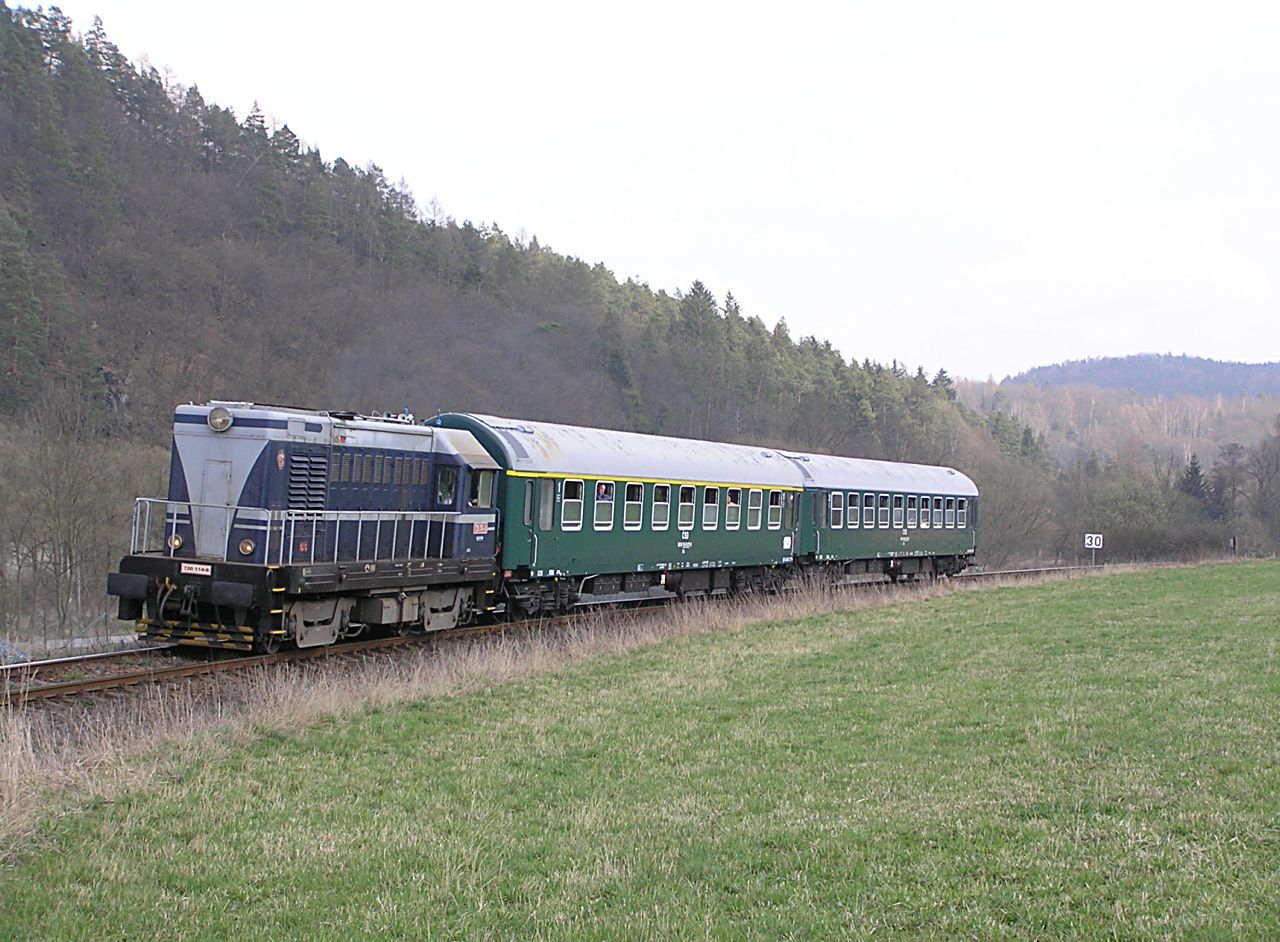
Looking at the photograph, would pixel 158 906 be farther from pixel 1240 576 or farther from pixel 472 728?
pixel 1240 576

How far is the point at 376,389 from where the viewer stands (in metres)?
56.8

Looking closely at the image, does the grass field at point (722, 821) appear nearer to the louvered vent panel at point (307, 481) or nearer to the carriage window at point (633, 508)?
the louvered vent panel at point (307, 481)

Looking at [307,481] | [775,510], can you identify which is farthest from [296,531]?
[775,510]

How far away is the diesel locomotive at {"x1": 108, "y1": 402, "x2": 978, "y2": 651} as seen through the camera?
1577cm

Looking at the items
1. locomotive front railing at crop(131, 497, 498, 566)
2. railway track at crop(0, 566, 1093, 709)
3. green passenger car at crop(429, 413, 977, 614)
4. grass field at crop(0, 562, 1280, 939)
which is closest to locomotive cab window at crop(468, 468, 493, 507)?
green passenger car at crop(429, 413, 977, 614)

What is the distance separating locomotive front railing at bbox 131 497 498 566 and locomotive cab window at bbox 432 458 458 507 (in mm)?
555

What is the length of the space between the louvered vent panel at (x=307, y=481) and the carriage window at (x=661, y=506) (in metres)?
8.64

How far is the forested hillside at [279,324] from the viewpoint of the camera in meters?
47.3

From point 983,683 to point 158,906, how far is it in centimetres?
1066

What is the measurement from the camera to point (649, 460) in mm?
23531

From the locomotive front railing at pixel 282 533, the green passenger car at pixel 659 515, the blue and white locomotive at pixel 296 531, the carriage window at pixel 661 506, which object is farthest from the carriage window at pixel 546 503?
the carriage window at pixel 661 506

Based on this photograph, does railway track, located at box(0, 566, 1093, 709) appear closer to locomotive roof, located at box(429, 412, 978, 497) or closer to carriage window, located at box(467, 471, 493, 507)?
carriage window, located at box(467, 471, 493, 507)

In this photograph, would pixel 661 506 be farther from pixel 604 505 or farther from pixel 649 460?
pixel 604 505

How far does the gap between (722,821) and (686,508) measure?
1671 centimetres
